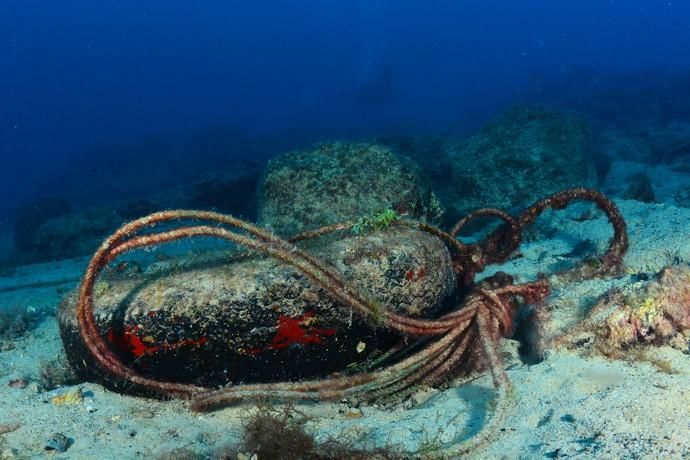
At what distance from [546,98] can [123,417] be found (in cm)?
3449

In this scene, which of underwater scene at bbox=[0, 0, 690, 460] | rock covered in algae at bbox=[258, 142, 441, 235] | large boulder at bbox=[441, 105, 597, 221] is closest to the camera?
underwater scene at bbox=[0, 0, 690, 460]

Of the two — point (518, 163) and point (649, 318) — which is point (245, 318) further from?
point (518, 163)

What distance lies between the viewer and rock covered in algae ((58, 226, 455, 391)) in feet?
10.6

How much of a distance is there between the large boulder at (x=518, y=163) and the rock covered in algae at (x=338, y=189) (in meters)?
3.01

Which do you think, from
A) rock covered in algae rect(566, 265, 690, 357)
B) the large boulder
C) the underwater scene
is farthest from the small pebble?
the large boulder

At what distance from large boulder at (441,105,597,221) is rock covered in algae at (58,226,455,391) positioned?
5.77 m

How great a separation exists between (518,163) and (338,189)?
5.51 metres

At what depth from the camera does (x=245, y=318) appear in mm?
3211

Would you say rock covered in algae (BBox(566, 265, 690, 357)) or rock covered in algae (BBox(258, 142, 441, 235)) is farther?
rock covered in algae (BBox(258, 142, 441, 235))

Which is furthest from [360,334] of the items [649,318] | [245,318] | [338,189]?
[338,189]

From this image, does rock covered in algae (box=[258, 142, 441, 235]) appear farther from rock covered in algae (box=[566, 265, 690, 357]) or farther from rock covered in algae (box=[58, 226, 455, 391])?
rock covered in algae (box=[566, 265, 690, 357])

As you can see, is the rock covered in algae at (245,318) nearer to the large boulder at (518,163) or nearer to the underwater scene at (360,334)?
the underwater scene at (360,334)

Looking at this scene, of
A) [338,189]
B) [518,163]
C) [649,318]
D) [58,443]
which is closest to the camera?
[58,443]

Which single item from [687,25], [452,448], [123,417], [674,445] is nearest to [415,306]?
[452,448]
